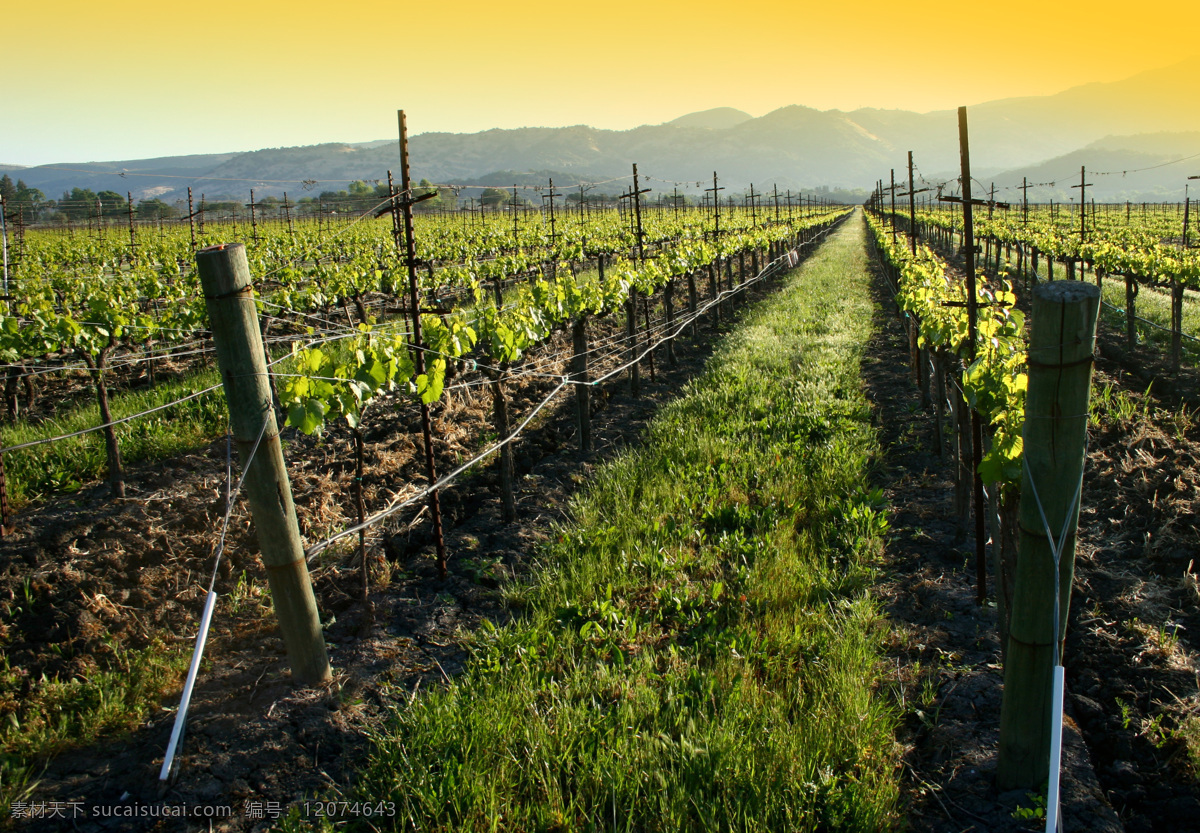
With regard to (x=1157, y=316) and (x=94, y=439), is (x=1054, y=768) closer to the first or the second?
(x=94, y=439)

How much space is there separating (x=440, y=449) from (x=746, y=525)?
3727 mm

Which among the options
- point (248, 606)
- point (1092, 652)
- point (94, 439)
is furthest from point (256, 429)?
point (94, 439)

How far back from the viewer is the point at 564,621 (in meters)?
4.51

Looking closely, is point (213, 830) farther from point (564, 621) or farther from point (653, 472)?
point (653, 472)

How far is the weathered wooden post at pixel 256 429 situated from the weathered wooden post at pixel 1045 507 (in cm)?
340

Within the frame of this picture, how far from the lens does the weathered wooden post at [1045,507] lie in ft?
8.34

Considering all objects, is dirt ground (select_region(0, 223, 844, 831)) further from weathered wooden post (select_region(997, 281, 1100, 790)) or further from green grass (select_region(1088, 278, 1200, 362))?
green grass (select_region(1088, 278, 1200, 362))

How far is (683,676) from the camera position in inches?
152

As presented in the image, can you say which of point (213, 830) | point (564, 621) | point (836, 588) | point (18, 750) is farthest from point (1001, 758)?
point (18, 750)

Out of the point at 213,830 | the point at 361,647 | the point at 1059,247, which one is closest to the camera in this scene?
the point at 213,830

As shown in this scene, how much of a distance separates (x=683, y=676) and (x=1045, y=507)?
6.81 ft

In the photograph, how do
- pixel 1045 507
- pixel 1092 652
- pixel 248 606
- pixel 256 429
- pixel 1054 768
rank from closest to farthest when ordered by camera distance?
pixel 1054 768 → pixel 1045 507 → pixel 256 429 → pixel 1092 652 → pixel 248 606

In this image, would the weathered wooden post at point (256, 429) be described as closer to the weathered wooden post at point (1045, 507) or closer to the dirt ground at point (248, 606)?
the dirt ground at point (248, 606)

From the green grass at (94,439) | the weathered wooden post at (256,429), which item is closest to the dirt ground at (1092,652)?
the weathered wooden post at (256,429)
